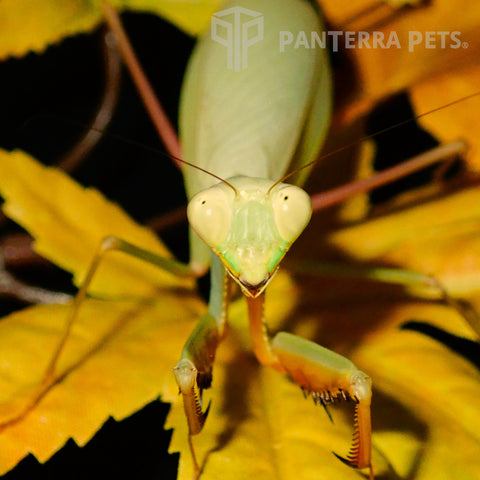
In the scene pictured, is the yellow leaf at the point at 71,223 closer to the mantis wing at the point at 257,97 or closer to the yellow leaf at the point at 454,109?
the mantis wing at the point at 257,97

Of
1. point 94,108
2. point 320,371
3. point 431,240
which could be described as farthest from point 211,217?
point 94,108

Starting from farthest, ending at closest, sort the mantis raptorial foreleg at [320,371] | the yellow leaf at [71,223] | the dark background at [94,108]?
the dark background at [94,108] → the yellow leaf at [71,223] → the mantis raptorial foreleg at [320,371]

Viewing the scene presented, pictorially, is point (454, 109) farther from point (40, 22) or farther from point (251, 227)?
point (40, 22)

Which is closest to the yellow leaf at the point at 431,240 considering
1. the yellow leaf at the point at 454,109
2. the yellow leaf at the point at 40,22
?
the yellow leaf at the point at 454,109

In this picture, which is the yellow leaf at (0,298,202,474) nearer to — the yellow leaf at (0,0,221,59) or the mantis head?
the mantis head


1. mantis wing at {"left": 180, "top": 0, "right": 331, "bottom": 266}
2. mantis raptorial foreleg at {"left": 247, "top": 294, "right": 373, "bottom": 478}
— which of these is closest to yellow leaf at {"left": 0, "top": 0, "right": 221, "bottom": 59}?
mantis wing at {"left": 180, "top": 0, "right": 331, "bottom": 266}

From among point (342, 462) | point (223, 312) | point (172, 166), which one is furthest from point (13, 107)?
point (342, 462)

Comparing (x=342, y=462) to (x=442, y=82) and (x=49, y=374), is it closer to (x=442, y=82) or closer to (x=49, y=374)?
(x=49, y=374)
